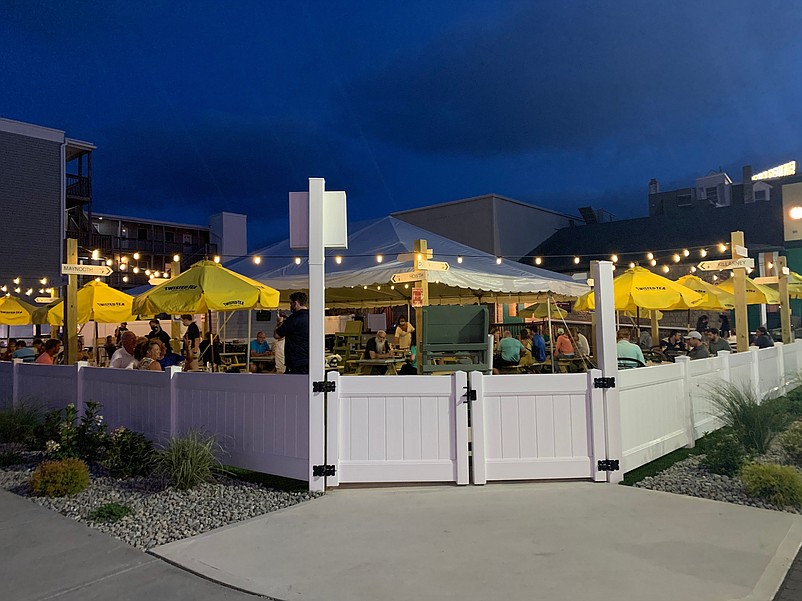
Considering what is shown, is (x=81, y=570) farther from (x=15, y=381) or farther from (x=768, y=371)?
(x=768, y=371)

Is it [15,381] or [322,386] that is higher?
[322,386]

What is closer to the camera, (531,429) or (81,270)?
(531,429)

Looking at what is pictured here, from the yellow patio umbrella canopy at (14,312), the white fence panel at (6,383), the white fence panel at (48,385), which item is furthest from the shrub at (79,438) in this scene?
the yellow patio umbrella canopy at (14,312)

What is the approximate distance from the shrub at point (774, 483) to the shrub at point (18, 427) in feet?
24.9

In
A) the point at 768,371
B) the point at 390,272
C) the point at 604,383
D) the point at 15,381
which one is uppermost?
the point at 390,272

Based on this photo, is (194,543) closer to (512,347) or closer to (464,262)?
(512,347)

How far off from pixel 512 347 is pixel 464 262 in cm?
247

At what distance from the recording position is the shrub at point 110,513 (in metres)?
4.57

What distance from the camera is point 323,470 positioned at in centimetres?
517

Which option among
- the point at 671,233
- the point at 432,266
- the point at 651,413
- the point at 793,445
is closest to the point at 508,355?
the point at 432,266

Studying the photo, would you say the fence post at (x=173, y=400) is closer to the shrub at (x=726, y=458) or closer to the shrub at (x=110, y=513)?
the shrub at (x=110, y=513)

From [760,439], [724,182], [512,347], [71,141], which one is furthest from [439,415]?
A: [724,182]

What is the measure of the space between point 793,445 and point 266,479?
→ 16.6ft

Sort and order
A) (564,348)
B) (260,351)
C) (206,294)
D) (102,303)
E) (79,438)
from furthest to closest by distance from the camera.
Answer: (564,348), (260,351), (102,303), (206,294), (79,438)
